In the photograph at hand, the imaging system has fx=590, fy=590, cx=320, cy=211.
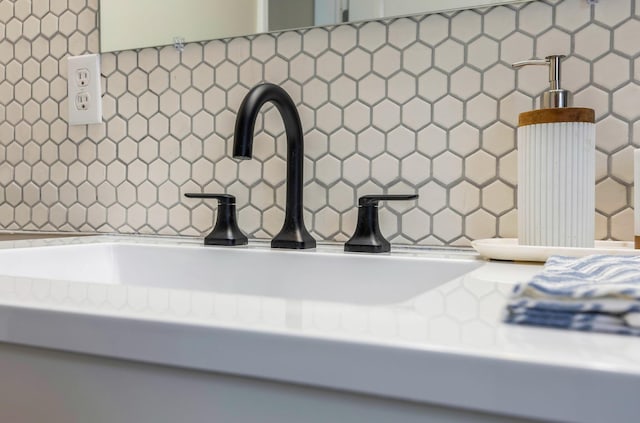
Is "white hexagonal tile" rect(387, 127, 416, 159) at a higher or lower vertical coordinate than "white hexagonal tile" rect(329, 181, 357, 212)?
higher

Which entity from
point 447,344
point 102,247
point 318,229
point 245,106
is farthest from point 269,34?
point 447,344

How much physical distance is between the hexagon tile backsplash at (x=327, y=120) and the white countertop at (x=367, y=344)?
1.55ft

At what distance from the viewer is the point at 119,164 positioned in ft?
3.98

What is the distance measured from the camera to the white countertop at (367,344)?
0.96 ft

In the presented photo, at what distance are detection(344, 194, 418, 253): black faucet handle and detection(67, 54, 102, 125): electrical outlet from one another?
646 millimetres

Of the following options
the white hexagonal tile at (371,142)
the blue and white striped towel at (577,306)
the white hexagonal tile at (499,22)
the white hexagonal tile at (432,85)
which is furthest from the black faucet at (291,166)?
the blue and white striped towel at (577,306)

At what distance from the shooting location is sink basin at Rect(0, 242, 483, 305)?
819mm

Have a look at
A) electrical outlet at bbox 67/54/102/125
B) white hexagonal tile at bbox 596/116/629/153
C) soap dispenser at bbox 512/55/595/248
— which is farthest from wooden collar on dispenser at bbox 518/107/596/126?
electrical outlet at bbox 67/54/102/125

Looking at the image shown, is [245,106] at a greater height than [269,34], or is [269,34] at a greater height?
[269,34]

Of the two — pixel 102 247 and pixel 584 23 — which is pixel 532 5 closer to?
pixel 584 23

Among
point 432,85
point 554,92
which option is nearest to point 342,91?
point 432,85

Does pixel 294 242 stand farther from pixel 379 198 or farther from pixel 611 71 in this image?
pixel 611 71

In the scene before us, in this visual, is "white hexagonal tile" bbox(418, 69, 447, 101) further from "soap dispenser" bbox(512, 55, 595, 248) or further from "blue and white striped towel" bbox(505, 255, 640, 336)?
"blue and white striped towel" bbox(505, 255, 640, 336)

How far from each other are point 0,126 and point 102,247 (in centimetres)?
53
